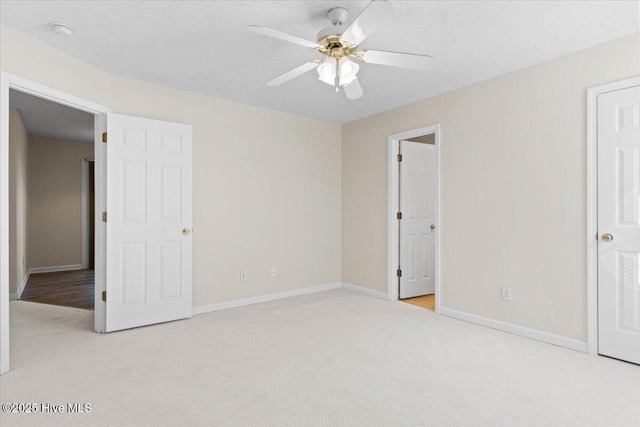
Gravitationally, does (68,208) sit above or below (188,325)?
above

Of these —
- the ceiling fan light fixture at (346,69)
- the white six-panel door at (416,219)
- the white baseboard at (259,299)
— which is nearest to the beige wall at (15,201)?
the white baseboard at (259,299)

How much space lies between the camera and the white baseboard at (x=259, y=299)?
4.16 meters

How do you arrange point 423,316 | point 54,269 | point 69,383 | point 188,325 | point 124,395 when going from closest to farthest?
1. point 124,395
2. point 69,383
3. point 188,325
4. point 423,316
5. point 54,269

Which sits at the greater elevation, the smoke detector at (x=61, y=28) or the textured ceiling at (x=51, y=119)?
the textured ceiling at (x=51, y=119)

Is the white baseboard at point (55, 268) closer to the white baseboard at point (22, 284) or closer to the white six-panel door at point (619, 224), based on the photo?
the white baseboard at point (22, 284)

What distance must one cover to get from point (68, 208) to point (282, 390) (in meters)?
6.72

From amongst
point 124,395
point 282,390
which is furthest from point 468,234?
point 124,395

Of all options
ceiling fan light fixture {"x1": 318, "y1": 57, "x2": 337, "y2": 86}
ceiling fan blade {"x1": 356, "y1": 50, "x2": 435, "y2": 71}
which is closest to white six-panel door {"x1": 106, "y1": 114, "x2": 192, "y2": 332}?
ceiling fan light fixture {"x1": 318, "y1": 57, "x2": 337, "y2": 86}

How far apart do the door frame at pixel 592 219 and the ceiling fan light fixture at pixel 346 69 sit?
1.97 meters

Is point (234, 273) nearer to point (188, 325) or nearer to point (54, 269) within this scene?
point (188, 325)

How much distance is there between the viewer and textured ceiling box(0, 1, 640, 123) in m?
2.34

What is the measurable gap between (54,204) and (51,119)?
7.49 ft

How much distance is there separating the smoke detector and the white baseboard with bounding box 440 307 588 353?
4.16 meters

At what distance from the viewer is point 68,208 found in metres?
7.10
